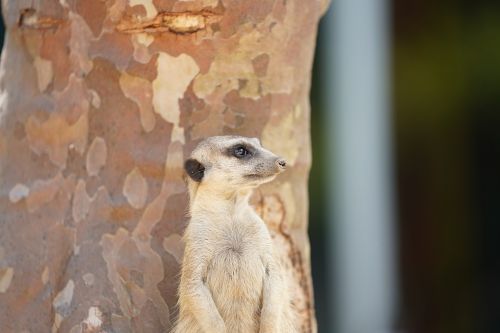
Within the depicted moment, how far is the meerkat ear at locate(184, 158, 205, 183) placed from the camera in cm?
364

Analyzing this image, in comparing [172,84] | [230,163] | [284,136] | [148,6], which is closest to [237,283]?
[230,163]

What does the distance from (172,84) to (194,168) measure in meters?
0.35

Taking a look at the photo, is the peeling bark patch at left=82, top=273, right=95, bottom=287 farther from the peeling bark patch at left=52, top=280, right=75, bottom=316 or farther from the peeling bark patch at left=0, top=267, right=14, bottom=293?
the peeling bark patch at left=0, top=267, right=14, bottom=293

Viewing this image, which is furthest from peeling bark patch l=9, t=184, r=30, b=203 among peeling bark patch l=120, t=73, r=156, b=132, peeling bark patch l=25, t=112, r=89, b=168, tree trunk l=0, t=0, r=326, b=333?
peeling bark patch l=120, t=73, r=156, b=132

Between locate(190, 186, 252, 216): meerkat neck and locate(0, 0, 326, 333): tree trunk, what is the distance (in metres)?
0.15

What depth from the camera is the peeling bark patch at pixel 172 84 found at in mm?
3770

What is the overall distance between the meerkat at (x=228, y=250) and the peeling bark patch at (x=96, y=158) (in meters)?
0.34

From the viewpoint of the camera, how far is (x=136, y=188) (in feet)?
12.4

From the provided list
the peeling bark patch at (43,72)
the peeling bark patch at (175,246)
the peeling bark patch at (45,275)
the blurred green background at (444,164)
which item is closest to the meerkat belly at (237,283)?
the peeling bark patch at (175,246)

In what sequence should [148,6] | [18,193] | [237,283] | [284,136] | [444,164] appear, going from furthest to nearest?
1. [444,164]
2. [284,136]
3. [18,193]
4. [148,6]
5. [237,283]

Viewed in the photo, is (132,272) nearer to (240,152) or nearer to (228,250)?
(228,250)

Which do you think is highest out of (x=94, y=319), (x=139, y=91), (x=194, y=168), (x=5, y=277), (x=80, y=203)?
(x=139, y=91)

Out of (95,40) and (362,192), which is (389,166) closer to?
(362,192)

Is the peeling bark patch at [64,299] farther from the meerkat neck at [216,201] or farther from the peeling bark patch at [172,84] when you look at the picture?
the peeling bark patch at [172,84]
